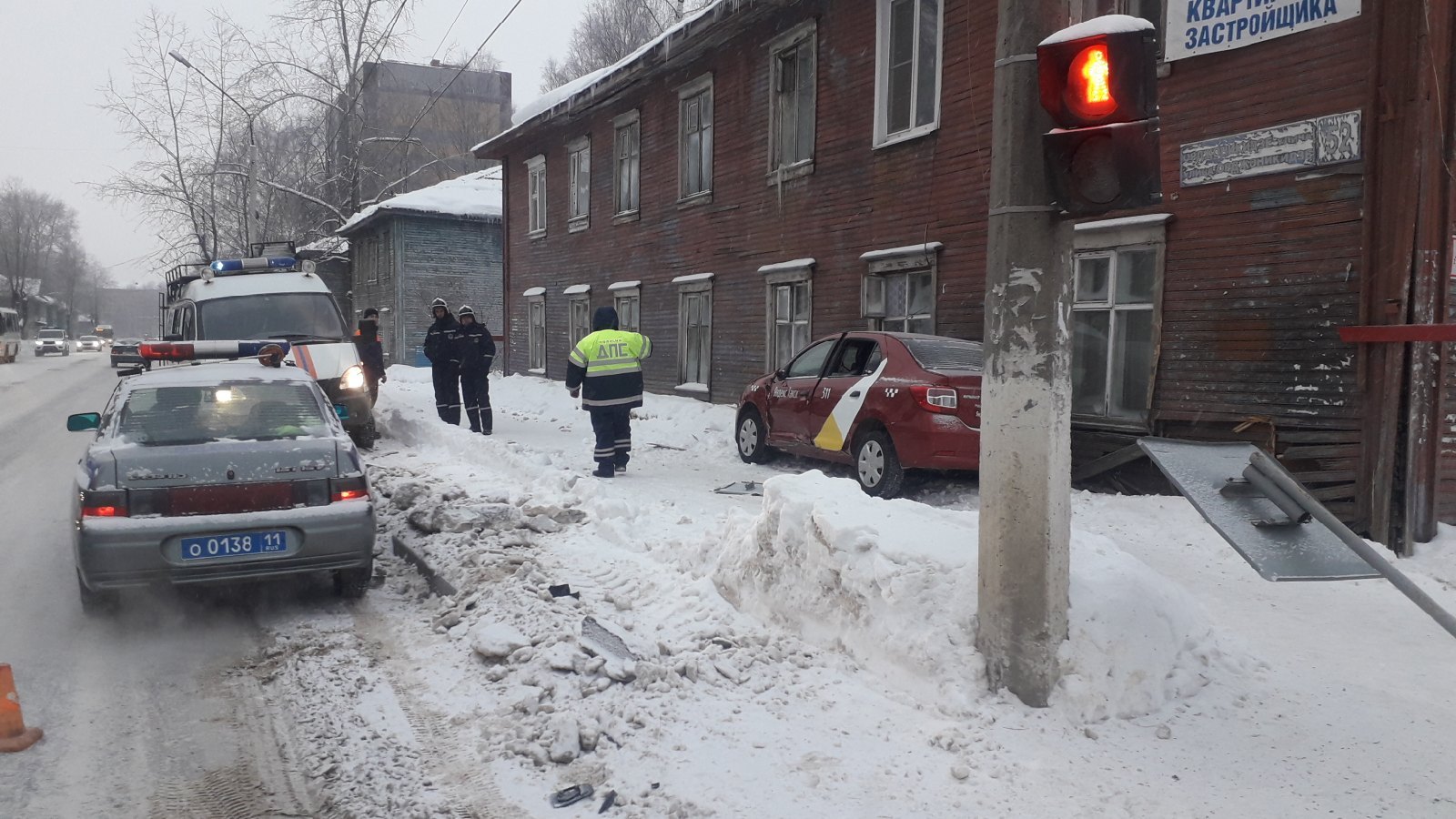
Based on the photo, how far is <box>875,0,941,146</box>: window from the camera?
12.0 metres

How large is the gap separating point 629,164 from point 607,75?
69.4 inches

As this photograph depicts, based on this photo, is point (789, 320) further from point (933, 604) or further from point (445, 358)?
point (933, 604)

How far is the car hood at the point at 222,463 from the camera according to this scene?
528 centimetres

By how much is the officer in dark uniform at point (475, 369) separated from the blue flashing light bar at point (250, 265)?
2.29m

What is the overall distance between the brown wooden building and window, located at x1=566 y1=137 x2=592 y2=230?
13.9ft

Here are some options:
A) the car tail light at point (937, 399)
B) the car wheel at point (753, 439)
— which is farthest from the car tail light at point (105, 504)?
the car wheel at point (753, 439)

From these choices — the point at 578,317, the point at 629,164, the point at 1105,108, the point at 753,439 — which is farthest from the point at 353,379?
the point at 578,317

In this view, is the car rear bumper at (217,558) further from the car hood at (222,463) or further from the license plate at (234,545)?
the car hood at (222,463)

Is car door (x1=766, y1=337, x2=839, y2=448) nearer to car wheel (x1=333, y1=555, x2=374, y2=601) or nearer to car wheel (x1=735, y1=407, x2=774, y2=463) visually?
car wheel (x1=735, y1=407, x2=774, y2=463)

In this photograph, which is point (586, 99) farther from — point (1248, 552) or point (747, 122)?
point (1248, 552)

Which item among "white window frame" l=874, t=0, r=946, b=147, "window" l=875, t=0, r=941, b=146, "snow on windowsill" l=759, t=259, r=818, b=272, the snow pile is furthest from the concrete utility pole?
"snow on windowsill" l=759, t=259, r=818, b=272

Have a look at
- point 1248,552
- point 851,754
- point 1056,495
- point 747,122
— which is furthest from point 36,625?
point 747,122

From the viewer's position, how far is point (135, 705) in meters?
4.41

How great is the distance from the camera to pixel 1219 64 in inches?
339
